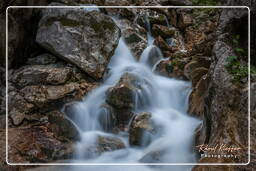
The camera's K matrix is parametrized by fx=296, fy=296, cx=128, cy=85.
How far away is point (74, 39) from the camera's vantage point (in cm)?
519

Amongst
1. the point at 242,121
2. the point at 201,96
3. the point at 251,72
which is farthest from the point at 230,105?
the point at 201,96

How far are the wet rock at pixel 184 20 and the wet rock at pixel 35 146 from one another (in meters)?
3.60

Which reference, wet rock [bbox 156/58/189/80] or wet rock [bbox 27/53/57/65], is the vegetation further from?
wet rock [bbox 27/53/57/65]

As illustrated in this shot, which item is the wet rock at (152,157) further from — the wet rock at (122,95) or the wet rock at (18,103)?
the wet rock at (18,103)

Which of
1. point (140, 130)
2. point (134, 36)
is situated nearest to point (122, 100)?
point (140, 130)

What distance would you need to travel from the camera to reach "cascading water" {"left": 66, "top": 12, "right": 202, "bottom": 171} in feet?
12.7

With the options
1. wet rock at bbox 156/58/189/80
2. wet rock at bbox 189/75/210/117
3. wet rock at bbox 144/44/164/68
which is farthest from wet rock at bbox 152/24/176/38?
wet rock at bbox 189/75/210/117

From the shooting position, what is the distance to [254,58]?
322 centimetres

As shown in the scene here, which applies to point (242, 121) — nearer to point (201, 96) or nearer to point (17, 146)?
point (201, 96)

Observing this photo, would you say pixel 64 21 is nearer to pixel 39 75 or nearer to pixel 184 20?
pixel 39 75

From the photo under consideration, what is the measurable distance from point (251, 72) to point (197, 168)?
1105 millimetres

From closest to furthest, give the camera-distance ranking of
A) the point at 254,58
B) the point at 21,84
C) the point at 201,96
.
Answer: the point at 254,58, the point at 201,96, the point at 21,84

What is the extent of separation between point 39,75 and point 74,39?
87 cm

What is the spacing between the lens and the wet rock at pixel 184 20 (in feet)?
20.3
